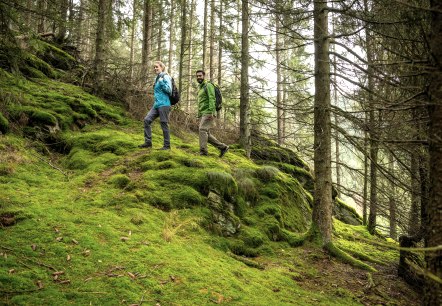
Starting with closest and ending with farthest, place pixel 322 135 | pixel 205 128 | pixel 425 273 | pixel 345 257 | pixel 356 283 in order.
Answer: pixel 425 273
pixel 356 283
pixel 345 257
pixel 322 135
pixel 205 128

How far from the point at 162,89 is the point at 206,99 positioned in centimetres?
115

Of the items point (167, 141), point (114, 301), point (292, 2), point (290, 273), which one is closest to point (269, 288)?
point (290, 273)

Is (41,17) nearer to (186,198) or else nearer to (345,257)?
(186,198)

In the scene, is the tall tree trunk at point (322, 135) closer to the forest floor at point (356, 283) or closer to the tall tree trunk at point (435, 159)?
the forest floor at point (356, 283)

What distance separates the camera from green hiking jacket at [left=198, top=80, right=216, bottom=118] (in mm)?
7660

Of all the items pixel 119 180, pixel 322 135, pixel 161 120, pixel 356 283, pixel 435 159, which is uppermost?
pixel 161 120

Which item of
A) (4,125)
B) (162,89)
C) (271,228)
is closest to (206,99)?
(162,89)

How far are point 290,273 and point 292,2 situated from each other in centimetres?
592

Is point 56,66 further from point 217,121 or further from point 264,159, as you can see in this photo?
point 264,159

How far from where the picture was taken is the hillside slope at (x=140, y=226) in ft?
11.6

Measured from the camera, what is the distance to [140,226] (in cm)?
500

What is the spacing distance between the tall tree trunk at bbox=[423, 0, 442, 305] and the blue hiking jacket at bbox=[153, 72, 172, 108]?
5851 millimetres

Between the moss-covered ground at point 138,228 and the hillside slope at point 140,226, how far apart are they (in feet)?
0.07

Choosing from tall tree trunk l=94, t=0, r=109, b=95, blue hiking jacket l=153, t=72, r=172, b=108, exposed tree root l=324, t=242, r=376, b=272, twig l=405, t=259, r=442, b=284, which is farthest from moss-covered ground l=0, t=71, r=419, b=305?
twig l=405, t=259, r=442, b=284
